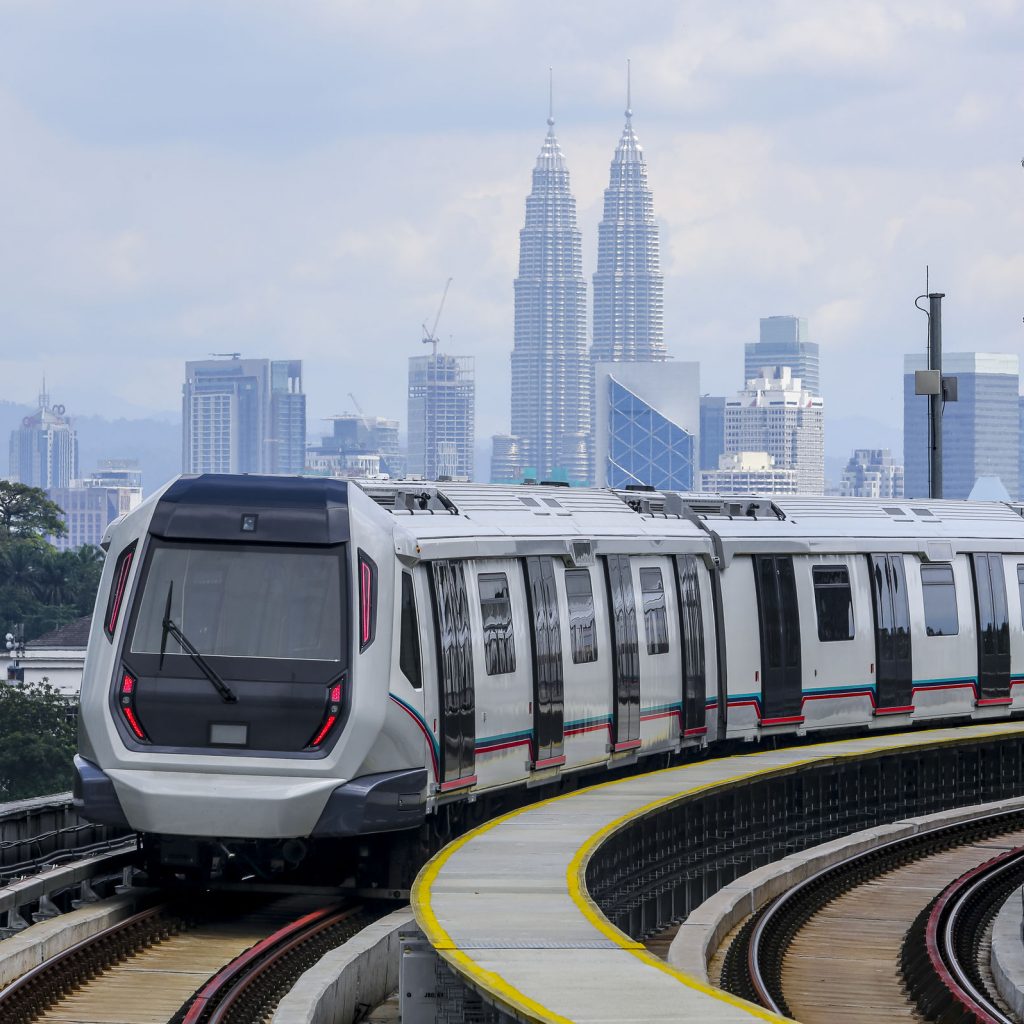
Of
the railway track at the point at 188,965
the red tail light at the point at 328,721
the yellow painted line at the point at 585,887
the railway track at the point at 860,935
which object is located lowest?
the railway track at the point at 860,935

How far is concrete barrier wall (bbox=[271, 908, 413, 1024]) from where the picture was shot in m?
12.7

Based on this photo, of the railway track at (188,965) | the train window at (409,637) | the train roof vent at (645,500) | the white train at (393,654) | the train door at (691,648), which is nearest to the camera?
the railway track at (188,965)

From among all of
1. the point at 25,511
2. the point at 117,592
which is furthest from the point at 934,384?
the point at 25,511

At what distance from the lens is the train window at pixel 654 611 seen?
78.2 feet

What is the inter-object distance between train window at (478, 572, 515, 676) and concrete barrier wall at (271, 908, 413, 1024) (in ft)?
12.7

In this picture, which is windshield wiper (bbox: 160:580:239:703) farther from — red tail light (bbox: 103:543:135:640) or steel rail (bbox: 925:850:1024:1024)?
steel rail (bbox: 925:850:1024:1024)

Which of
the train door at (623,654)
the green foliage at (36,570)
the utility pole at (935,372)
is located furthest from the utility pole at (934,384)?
the green foliage at (36,570)

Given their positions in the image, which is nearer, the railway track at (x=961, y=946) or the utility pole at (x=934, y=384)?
the railway track at (x=961, y=946)

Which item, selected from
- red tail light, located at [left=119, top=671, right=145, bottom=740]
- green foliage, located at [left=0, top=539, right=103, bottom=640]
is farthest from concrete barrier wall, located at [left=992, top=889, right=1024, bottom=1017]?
green foliage, located at [left=0, top=539, right=103, bottom=640]

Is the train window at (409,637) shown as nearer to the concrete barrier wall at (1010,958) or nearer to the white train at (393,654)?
the white train at (393,654)

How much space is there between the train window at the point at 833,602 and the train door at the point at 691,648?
3.14 meters

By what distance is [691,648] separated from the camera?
82.4 ft

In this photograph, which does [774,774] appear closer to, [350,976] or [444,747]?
[444,747]

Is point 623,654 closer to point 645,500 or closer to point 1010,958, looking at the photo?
point 645,500
